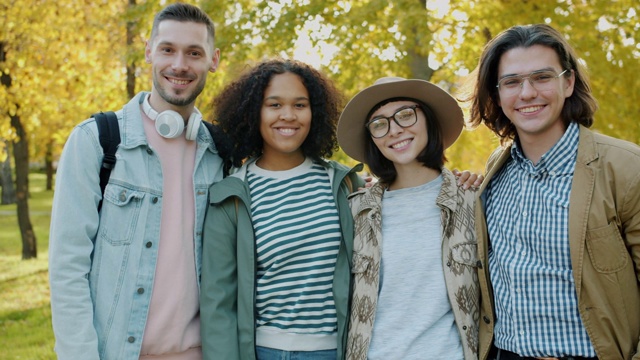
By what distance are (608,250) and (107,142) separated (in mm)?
2498

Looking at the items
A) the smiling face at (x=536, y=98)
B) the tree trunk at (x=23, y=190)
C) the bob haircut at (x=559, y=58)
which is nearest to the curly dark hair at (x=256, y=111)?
the bob haircut at (x=559, y=58)

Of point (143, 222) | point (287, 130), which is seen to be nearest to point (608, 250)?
point (287, 130)

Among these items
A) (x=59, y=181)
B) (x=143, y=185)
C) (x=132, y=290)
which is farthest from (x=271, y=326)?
(x=59, y=181)

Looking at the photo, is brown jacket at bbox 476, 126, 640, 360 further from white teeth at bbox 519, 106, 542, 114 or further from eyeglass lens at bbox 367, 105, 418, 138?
eyeglass lens at bbox 367, 105, 418, 138

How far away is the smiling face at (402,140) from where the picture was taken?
344 cm

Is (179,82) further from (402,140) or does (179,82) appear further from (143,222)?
(402,140)

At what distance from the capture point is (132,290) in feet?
10.2

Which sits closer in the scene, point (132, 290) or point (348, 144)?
point (132, 290)

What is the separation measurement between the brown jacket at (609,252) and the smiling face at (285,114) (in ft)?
5.15

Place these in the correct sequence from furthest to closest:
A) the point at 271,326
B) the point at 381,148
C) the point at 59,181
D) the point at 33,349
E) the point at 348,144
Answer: the point at 33,349 < the point at 348,144 < the point at 381,148 < the point at 271,326 < the point at 59,181

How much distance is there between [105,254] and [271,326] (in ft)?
3.10

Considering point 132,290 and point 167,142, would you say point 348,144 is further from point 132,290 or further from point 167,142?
point 132,290

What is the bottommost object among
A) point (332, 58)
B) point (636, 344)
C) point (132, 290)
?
point (636, 344)

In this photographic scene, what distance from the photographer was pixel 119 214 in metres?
3.15
